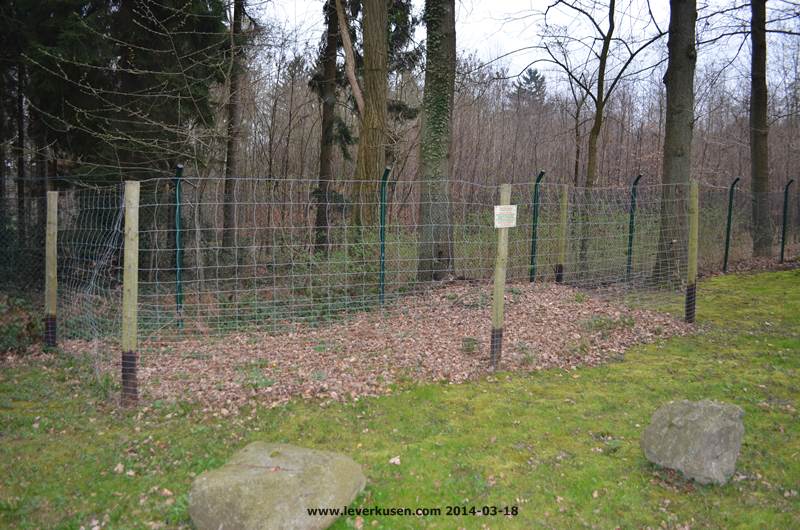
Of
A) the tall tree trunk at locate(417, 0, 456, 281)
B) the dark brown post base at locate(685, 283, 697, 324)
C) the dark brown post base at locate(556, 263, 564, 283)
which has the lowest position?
the dark brown post base at locate(685, 283, 697, 324)

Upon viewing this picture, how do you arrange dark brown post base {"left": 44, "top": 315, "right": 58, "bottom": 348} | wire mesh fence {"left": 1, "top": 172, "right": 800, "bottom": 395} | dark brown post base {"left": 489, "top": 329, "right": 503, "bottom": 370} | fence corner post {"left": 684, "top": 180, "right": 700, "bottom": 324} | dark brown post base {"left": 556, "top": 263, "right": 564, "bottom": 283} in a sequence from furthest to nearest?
dark brown post base {"left": 556, "top": 263, "right": 564, "bottom": 283} → fence corner post {"left": 684, "top": 180, "right": 700, "bottom": 324} → dark brown post base {"left": 44, "top": 315, "right": 58, "bottom": 348} → wire mesh fence {"left": 1, "top": 172, "right": 800, "bottom": 395} → dark brown post base {"left": 489, "top": 329, "right": 503, "bottom": 370}

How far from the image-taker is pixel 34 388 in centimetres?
552

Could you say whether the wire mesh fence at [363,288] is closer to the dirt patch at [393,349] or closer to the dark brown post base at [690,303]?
the dirt patch at [393,349]

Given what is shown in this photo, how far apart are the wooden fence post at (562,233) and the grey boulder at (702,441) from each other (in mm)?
5577

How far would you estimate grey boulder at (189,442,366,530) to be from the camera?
9.95ft

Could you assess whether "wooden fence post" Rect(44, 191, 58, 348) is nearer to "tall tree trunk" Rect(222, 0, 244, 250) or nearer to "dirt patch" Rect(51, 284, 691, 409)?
"dirt patch" Rect(51, 284, 691, 409)

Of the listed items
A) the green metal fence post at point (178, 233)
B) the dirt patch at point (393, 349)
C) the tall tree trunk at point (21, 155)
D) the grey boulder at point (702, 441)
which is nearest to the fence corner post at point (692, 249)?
the dirt patch at point (393, 349)

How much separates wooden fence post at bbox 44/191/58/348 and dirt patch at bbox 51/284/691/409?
253 mm

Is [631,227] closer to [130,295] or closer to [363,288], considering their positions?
[363,288]

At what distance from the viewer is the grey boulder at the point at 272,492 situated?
9.95 feet

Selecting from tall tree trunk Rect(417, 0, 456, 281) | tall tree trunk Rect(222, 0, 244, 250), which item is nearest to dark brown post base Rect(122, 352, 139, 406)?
tall tree trunk Rect(417, 0, 456, 281)

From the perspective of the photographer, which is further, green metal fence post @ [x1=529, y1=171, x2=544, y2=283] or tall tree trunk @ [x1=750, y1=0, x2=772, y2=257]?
tall tree trunk @ [x1=750, y1=0, x2=772, y2=257]

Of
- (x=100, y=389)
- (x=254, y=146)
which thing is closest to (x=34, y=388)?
(x=100, y=389)

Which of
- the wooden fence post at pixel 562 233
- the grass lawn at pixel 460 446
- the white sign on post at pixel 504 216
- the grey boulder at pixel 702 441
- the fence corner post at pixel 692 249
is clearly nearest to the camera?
the grass lawn at pixel 460 446
